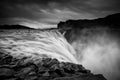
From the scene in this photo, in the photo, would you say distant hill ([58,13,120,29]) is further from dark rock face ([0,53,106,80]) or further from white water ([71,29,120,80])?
dark rock face ([0,53,106,80])

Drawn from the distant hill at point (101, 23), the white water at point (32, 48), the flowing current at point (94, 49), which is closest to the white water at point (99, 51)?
the flowing current at point (94, 49)

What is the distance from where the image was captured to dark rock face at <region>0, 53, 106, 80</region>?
293cm

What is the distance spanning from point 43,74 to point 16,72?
827mm

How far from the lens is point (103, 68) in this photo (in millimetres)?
13297

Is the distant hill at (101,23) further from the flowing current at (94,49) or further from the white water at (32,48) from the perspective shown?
the white water at (32,48)

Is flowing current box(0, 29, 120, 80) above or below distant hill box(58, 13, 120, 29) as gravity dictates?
below

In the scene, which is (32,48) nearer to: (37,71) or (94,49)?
(37,71)

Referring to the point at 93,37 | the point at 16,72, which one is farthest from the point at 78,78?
the point at 93,37

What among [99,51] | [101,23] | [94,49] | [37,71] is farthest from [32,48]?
[101,23]

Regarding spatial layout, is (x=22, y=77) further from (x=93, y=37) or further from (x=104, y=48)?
(x=93, y=37)

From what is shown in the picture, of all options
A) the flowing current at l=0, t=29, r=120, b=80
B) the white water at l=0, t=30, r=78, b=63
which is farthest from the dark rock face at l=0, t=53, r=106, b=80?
the flowing current at l=0, t=29, r=120, b=80

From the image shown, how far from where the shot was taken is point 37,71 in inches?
130

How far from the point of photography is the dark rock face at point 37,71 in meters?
2.93

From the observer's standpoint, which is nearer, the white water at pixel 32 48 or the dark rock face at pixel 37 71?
the dark rock face at pixel 37 71
